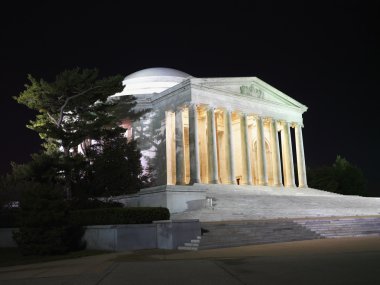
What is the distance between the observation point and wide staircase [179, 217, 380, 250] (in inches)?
815

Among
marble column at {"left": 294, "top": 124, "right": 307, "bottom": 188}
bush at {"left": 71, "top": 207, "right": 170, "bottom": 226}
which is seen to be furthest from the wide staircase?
marble column at {"left": 294, "top": 124, "right": 307, "bottom": 188}

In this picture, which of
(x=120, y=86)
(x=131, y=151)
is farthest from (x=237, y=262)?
(x=131, y=151)

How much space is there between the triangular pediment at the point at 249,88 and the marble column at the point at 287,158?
3713 millimetres

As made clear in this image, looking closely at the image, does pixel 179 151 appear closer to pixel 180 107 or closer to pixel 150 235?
pixel 180 107

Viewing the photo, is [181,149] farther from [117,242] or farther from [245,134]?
[117,242]

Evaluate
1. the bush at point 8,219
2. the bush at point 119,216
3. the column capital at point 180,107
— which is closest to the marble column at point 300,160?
the column capital at point 180,107

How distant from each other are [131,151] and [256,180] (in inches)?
834

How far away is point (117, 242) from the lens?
20.7 m

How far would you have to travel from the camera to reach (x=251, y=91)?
5369cm

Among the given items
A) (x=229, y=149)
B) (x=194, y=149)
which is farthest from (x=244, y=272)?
(x=229, y=149)

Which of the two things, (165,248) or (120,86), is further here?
(120,86)

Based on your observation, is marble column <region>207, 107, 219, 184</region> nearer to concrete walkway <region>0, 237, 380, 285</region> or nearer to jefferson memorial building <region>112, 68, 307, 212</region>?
jefferson memorial building <region>112, 68, 307, 212</region>

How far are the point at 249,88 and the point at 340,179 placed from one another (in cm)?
3458

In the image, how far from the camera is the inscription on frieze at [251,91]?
52694 millimetres
